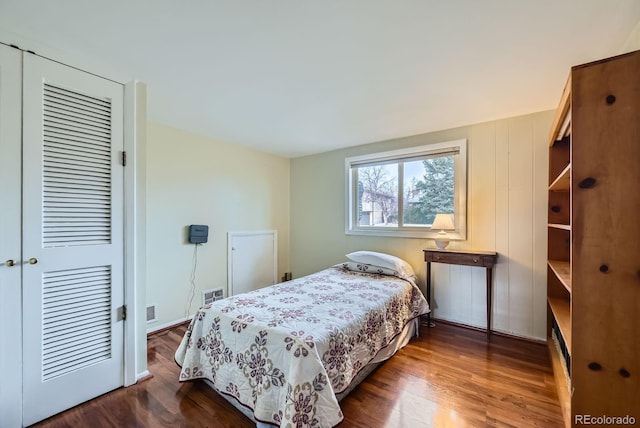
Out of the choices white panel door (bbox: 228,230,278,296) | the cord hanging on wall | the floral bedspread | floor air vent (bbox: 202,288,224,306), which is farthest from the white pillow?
the cord hanging on wall

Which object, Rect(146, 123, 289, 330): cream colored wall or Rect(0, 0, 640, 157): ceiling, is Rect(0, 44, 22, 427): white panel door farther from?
Rect(146, 123, 289, 330): cream colored wall

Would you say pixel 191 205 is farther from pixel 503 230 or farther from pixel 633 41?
pixel 633 41

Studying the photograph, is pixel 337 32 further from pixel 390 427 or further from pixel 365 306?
pixel 390 427

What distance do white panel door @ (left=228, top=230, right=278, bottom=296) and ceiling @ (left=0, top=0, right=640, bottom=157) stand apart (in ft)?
6.08

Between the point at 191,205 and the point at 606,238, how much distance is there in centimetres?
344

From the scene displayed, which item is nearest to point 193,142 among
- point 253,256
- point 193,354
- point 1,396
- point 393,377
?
point 253,256

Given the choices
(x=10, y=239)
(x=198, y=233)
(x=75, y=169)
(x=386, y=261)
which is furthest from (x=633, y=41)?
(x=198, y=233)

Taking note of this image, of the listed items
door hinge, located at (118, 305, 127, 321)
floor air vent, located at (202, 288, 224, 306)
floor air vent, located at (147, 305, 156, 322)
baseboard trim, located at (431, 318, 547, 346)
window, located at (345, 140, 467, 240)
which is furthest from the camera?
floor air vent, located at (202, 288, 224, 306)

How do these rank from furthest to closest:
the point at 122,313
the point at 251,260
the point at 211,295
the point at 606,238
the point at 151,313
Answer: the point at 251,260, the point at 211,295, the point at 151,313, the point at 122,313, the point at 606,238

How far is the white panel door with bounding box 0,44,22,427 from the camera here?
147cm

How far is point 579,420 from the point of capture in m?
1.17

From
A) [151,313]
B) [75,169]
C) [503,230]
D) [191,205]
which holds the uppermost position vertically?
[75,169]

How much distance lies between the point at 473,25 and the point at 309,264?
3.50 m

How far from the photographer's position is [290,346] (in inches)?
58.2
